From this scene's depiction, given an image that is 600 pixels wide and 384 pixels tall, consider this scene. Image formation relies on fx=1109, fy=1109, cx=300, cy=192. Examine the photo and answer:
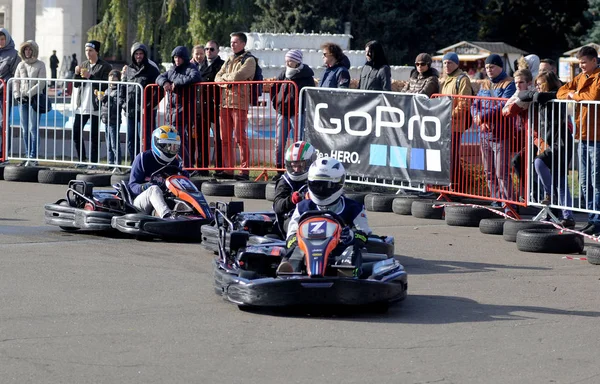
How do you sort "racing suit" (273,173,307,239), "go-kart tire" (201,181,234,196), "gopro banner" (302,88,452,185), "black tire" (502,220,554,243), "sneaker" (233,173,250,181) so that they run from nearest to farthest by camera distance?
"racing suit" (273,173,307,239) → "black tire" (502,220,554,243) → "gopro banner" (302,88,452,185) → "go-kart tire" (201,181,234,196) → "sneaker" (233,173,250,181)

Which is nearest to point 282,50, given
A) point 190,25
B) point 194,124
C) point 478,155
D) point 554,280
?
point 190,25

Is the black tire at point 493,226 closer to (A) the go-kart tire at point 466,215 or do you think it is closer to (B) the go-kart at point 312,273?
(A) the go-kart tire at point 466,215

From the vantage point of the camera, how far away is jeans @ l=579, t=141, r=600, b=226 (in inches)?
415

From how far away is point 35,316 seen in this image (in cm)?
714

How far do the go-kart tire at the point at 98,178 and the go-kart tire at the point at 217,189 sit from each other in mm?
1729

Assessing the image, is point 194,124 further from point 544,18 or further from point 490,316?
point 544,18

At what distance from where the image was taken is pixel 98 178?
48.5 feet

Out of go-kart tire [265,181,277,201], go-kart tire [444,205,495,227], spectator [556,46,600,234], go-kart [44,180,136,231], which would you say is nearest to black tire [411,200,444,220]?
go-kart tire [444,205,495,227]

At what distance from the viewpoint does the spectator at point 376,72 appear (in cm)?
1360

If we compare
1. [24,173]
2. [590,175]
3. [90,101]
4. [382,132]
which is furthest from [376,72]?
[24,173]

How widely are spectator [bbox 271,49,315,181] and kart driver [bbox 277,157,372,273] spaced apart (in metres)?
5.68

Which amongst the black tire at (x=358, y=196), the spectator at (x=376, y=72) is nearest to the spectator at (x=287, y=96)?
the spectator at (x=376, y=72)

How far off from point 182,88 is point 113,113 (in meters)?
1.32

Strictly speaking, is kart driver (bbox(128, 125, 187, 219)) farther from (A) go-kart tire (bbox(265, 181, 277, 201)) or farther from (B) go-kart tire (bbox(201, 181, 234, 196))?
(B) go-kart tire (bbox(201, 181, 234, 196))
